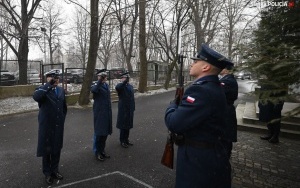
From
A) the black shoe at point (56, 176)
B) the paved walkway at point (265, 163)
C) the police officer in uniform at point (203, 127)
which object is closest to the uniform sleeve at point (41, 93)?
the black shoe at point (56, 176)

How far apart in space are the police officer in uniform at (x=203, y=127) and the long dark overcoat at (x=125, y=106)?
13.4 feet

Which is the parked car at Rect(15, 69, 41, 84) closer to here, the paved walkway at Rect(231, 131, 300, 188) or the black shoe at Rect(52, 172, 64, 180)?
the black shoe at Rect(52, 172, 64, 180)

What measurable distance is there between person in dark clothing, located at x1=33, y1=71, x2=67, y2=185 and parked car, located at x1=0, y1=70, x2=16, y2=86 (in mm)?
12209

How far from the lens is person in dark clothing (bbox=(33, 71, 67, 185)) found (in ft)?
14.9

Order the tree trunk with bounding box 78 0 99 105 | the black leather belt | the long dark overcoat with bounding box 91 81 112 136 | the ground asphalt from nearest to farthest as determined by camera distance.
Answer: the black leather belt → the ground asphalt → the long dark overcoat with bounding box 91 81 112 136 → the tree trunk with bounding box 78 0 99 105

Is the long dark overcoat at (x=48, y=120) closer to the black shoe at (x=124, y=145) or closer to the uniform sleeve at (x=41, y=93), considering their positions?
the uniform sleeve at (x=41, y=93)

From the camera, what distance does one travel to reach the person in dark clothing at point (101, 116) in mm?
5727

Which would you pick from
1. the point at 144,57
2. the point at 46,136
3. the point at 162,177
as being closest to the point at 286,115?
the point at 162,177

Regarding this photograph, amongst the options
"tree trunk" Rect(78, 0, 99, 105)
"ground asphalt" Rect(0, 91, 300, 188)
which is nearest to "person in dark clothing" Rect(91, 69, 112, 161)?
"ground asphalt" Rect(0, 91, 300, 188)

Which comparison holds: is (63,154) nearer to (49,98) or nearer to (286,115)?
(49,98)

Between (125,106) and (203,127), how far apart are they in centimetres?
437

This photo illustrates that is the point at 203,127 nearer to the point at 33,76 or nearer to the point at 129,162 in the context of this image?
the point at 129,162

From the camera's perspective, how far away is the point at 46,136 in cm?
456

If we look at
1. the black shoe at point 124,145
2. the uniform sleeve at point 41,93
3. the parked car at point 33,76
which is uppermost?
the parked car at point 33,76
